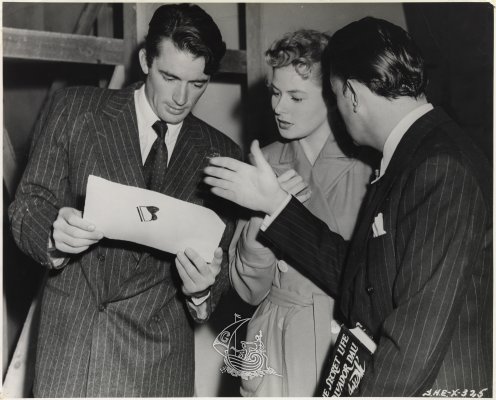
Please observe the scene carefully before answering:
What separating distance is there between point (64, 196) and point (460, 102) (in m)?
2.64

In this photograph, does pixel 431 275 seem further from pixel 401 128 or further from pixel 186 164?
pixel 186 164

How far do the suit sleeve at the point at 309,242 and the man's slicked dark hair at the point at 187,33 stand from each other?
65cm

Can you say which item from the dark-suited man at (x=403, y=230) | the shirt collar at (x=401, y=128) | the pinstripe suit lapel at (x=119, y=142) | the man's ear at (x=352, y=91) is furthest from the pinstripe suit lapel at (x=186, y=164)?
the shirt collar at (x=401, y=128)

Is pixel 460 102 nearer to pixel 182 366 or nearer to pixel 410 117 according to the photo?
pixel 410 117

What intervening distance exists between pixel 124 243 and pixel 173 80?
618mm

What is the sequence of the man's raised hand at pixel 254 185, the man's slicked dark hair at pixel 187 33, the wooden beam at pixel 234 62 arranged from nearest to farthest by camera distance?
the man's raised hand at pixel 254 185
the man's slicked dark hair at pixel 187 33
the wooden beam at pixel 234 62

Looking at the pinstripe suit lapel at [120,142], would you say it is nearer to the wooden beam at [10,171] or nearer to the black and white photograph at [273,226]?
the black and white photograph at [273,226]

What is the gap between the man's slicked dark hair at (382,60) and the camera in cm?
153

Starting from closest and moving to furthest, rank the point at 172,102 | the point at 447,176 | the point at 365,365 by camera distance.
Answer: the point at 447,176 < the point at 365,365 < the point at 172,102

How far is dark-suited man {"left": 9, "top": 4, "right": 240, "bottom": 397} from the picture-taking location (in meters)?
1.80

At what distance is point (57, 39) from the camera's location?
2.46m

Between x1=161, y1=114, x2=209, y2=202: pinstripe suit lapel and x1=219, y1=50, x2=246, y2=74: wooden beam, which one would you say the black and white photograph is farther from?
x1=219, y1=50, x2=246, y2=74: wooden beam

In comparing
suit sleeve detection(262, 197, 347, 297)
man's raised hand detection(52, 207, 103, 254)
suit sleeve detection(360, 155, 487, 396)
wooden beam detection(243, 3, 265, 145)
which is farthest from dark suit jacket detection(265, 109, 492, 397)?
wooden beam detection(243, 3, 265, 145)

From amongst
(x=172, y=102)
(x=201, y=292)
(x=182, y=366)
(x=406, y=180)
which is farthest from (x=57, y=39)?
(x=406, y=180)
